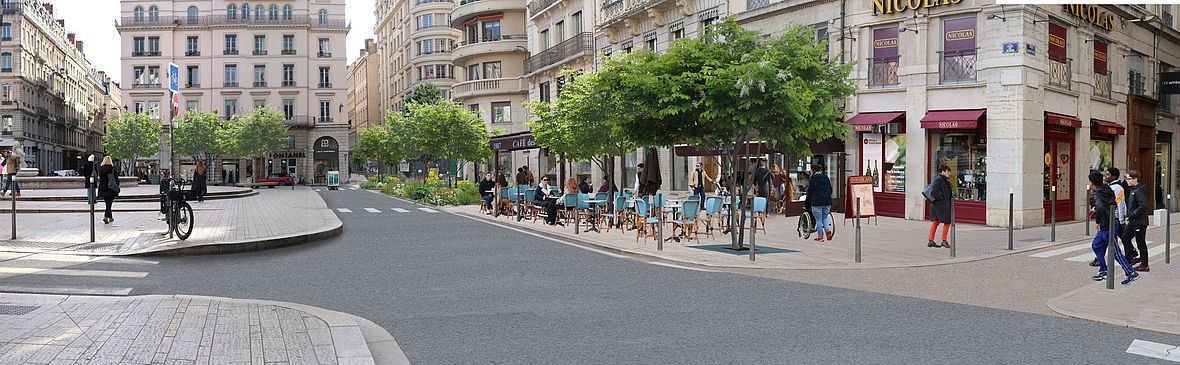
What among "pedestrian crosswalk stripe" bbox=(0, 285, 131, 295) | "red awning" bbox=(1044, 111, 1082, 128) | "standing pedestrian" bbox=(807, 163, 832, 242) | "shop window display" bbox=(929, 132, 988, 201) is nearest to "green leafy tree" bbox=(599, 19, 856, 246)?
"standing pedestrian" bbox=(807, 163, 832, 242)

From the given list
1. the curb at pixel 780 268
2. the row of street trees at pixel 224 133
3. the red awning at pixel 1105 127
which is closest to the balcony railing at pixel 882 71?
the red awning at pixel 1105 127

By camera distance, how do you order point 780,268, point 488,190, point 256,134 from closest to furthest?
point 780,268
point 488,190
point 256,134

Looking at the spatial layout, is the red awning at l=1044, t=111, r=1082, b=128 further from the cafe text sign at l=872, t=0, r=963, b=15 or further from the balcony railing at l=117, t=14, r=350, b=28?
the balcony railing at l=117, t=14, r=350, b=28

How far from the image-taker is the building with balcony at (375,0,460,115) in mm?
78125

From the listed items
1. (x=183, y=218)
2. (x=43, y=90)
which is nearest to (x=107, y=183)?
(x=183, y=218)

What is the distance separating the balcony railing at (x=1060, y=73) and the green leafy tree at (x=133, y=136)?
67236mm

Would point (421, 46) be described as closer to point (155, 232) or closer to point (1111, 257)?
point (155, 232)

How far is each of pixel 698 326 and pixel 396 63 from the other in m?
89.4

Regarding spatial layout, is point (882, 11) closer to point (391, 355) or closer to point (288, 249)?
point (288, 249)

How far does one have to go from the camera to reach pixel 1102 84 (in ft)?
78.7

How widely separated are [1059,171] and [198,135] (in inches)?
2384

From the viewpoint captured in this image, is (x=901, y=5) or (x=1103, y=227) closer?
(x=1103, y=227)

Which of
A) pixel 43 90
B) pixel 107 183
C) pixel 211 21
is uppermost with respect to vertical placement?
pixel 211 21

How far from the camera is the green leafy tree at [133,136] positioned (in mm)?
71312
